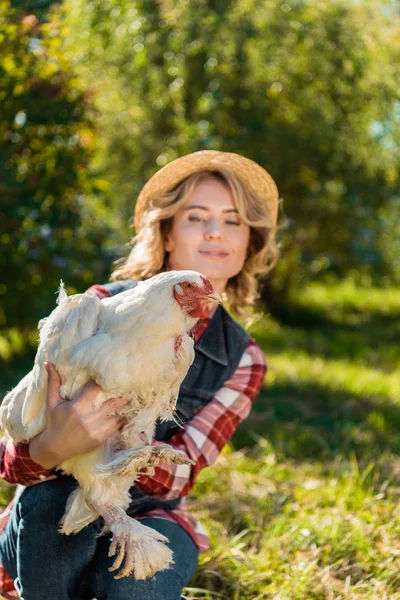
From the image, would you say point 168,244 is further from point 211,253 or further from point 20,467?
point 20,467

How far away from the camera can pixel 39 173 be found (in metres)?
4.69

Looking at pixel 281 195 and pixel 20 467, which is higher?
pixel 20 467

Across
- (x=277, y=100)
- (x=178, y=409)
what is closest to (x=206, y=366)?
(x=178, y=409)

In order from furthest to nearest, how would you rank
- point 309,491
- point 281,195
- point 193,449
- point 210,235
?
point 281,195 → point 309,491 → point 210,235 → point 193,449

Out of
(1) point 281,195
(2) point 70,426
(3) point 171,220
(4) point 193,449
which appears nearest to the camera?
(2) point 70,426

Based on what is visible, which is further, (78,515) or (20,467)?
A: (20,467)

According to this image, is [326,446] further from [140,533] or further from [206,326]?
[140,533]

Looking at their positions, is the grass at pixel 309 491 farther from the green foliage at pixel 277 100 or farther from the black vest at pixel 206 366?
the green foliage at pixel 277 100

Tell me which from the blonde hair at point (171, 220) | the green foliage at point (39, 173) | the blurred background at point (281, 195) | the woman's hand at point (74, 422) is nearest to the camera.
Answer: the woman's hand at point (74, 422)

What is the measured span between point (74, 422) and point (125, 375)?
22 centimetres

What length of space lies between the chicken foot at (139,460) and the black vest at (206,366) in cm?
53

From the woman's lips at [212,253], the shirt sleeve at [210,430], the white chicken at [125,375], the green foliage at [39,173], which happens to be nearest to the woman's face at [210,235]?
the woman's lips at [212,253]

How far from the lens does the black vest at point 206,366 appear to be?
236 cm

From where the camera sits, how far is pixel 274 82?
21.6 ft
